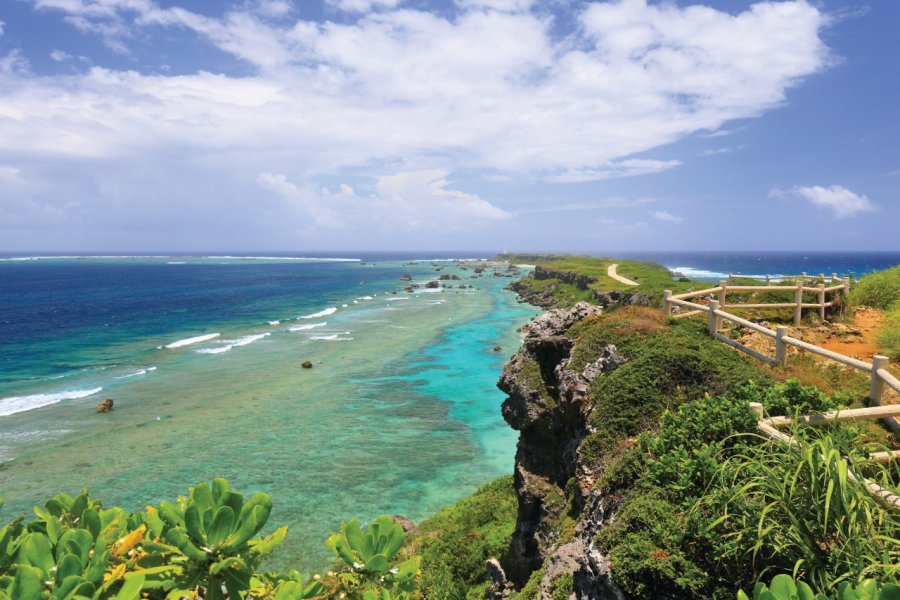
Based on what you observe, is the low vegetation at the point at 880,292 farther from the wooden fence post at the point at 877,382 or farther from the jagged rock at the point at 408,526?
the jagged rock at the point at 408,526

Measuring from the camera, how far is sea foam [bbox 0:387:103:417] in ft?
113

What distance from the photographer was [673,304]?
17.1 meters

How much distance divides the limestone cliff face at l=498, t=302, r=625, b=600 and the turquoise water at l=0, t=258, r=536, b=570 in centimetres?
794

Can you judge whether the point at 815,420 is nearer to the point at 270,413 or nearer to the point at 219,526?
the point at 219,526

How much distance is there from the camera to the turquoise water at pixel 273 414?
76.8ft

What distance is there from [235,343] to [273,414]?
27098 millimetres

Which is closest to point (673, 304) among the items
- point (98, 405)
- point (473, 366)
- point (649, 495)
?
point (649, 495)

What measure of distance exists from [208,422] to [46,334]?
47340mm

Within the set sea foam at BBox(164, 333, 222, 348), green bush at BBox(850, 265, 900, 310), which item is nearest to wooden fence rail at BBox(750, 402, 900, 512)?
green bush at BBox(850, 265, 900, 310)

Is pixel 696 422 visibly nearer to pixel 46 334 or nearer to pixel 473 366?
pixel 473 366

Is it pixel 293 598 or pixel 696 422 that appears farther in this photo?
pixel 696 422

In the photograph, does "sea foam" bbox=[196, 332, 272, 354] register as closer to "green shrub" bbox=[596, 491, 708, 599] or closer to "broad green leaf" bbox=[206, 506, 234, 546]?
"green shrub" bbox=[596, 491, 708, 599]

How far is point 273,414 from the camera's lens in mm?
33812

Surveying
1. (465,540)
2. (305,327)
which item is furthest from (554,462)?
(305,327)
